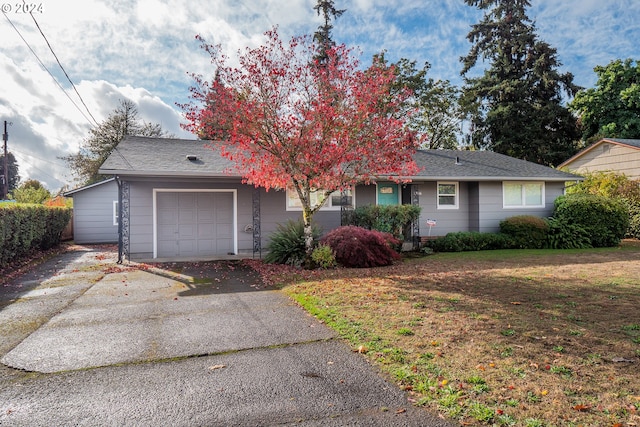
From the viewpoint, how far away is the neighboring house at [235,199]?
425 inches

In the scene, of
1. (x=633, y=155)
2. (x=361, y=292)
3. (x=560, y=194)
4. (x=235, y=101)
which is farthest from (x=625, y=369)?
(x=633, y=155)

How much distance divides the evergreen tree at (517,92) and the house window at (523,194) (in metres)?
13.0

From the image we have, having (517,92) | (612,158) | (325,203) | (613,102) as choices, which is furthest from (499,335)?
(613,102)

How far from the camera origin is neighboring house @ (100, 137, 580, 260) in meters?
10.8

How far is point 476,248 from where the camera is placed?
41.8 ft

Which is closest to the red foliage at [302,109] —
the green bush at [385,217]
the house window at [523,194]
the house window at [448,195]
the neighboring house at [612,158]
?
the green bush at [385,217]

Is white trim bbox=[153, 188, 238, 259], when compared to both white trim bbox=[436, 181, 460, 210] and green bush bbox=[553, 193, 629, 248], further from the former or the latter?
green bush bbox=[553, 193, 629, 248]

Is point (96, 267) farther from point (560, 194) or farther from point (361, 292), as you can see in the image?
point (560, 194)

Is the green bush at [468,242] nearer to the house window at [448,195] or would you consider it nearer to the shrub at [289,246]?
the house window at [448,195]

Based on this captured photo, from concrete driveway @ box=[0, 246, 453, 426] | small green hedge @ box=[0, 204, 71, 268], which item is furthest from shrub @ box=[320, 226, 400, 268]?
small green hedge @ box=[0, 204, 71, 268]

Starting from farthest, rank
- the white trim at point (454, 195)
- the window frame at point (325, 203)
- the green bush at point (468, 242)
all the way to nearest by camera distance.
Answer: the white trim at point (454, 195), the green bush at point (468, 242), the window frame at point (325, 203)

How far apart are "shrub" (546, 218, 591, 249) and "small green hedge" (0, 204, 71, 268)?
1635cm

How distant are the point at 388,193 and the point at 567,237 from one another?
6.51m
